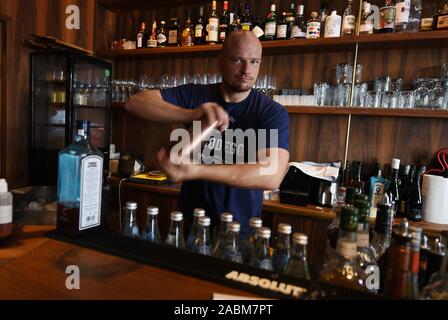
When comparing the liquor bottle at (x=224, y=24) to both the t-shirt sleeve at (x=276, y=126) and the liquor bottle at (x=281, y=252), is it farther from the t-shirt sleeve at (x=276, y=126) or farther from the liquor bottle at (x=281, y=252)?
the liquor bottle at (x=281, y=252)

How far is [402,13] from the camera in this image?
2.14 m

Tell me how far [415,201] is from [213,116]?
67.9 inches

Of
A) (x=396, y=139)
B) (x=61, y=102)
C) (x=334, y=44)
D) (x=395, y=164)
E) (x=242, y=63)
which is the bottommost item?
(x=395, y=164)

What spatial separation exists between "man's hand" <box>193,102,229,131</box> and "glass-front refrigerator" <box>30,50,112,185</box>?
213 centimetres

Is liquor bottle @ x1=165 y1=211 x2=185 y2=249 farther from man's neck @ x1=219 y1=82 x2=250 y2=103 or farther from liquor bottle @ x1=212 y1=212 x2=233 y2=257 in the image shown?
man's neck @ x1=219 y1=82 x2=250 y2=103

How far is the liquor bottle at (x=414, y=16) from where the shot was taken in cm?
222

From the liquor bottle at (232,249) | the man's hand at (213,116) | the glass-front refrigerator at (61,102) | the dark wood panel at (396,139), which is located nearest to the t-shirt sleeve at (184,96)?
the man's hand at (213,116)

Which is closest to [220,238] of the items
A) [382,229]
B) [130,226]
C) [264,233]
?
[264,233]

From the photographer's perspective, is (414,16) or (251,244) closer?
(251,244)

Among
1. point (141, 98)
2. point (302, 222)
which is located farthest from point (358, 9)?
point (141, 98)

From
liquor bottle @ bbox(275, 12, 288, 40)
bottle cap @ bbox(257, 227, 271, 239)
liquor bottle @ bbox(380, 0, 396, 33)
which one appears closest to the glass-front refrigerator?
liquor bottle @ bbox(275, 12, 288, 40)

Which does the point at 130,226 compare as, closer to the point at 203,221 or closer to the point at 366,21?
the point at 203,221
